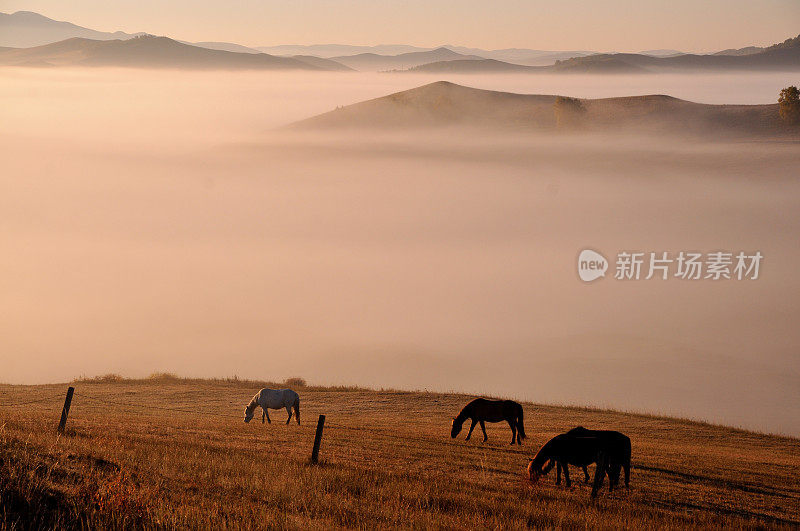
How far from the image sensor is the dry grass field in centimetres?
1314

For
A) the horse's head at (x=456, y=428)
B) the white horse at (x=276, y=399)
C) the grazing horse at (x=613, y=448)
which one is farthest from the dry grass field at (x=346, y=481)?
the white horse at (x=276, y=399)

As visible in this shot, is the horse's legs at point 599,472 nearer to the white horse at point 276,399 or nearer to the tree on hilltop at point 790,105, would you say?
the white horse at point 276,399

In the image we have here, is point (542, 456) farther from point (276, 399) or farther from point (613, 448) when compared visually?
point (276, 399)

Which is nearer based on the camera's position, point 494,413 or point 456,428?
point 494,413

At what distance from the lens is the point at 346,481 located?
1850cm

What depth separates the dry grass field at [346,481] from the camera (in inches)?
517

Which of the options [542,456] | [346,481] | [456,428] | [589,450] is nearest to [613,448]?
[589,450]

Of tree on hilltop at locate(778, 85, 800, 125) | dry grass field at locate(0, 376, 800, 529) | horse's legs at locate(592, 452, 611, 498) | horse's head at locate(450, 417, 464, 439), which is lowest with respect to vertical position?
dry grass field at locate(0, 376, 800, 529)

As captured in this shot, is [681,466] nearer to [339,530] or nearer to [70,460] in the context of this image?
[339,530]

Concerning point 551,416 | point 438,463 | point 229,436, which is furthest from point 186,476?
point 551,416

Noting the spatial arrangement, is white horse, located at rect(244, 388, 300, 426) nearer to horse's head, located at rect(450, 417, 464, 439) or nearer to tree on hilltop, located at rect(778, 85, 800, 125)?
horse's head, located at rect(450, 417, 464, 439)

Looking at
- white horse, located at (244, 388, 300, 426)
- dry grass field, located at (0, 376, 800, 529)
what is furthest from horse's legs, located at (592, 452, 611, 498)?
white horse, located at (244, 388, 300, 426)

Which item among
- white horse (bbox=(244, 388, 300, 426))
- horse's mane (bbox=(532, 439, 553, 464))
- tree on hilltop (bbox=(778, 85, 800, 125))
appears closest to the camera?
horse's mane (bbox=(532, 439, 553, 464))

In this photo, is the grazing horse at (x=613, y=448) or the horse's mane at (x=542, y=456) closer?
the grazing horse at (x=613, y=448)
